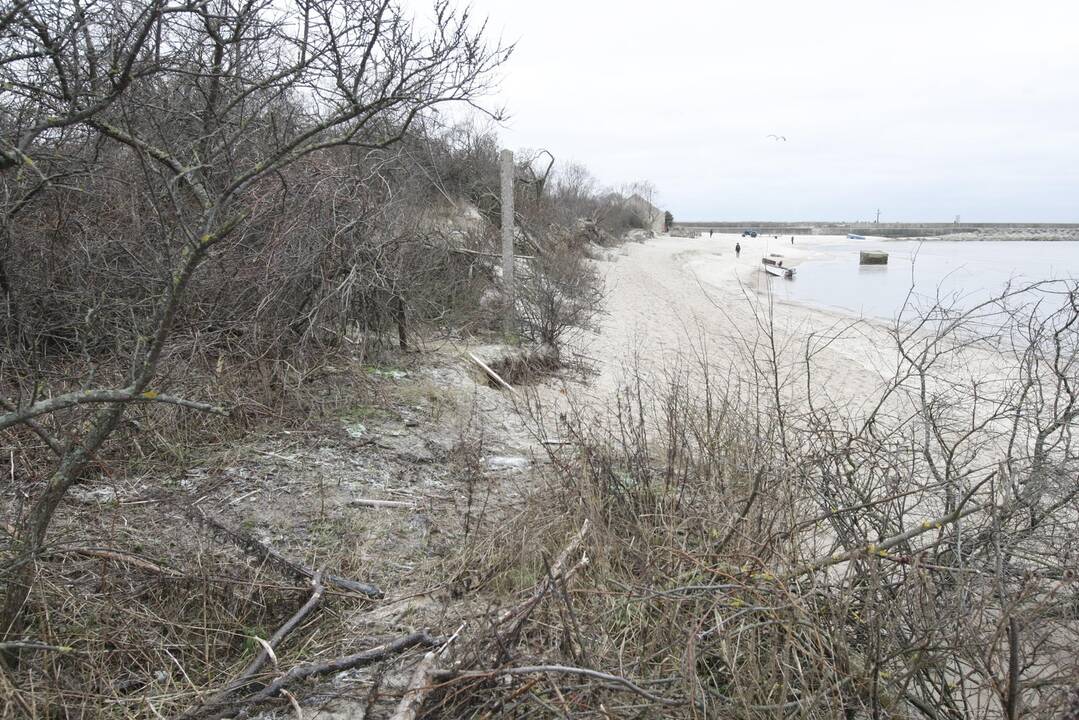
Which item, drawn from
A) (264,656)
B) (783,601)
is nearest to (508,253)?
(264,656)

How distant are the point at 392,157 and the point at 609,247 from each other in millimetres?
28763

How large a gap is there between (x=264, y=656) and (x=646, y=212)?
6185 cm

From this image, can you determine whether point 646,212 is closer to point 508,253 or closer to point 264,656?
point 508,253

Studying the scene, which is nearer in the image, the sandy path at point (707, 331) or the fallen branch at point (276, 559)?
the fallen branch at point (276, 559)

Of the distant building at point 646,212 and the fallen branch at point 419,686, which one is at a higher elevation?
the distant building at point 646,212

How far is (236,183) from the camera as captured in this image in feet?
7.64

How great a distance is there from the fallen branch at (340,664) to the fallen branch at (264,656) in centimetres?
7

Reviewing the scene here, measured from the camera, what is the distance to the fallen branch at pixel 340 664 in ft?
8.23

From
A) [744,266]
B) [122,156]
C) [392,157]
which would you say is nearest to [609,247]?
[744,266]

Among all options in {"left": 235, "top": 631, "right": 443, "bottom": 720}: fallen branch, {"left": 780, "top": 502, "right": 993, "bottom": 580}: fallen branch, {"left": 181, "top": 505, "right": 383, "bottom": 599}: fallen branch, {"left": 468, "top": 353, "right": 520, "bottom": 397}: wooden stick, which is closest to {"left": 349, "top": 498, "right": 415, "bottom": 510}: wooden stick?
{"left": 181, "top": 505, "right": 383, "bottom": 599}: fallen branch

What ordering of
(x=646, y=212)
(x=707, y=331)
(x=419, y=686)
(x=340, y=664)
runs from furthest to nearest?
(x=646, y=212) < (x=707, y=331) < (x=340, y=664) < (x=419, y=686)

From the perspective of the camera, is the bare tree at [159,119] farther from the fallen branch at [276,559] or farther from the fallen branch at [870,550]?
the fallen branch at [870,550]

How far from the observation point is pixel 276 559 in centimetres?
347

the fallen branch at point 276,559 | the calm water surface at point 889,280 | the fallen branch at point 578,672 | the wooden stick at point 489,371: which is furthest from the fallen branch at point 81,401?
the calm water surface at point 889,280
